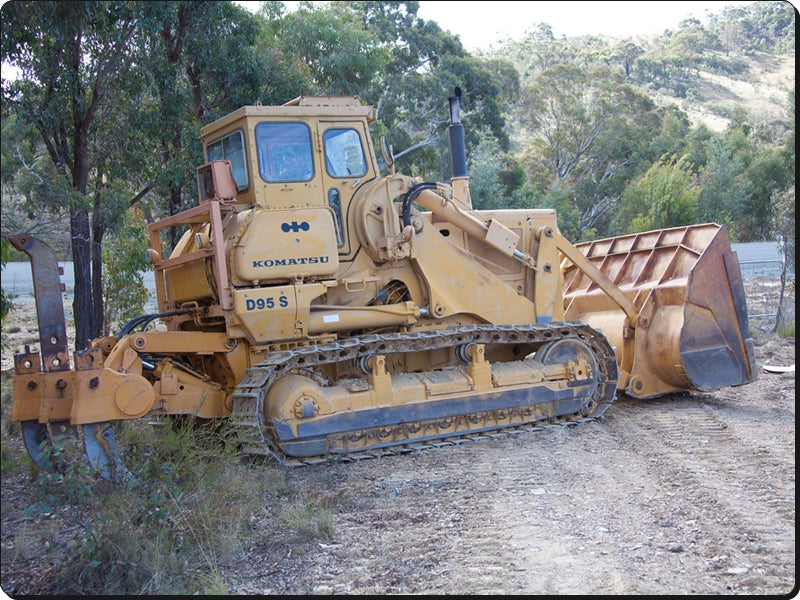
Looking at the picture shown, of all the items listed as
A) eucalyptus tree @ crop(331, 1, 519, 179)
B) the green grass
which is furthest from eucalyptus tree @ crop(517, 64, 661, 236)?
the green grass

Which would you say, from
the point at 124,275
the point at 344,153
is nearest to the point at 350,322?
the point at 344,153

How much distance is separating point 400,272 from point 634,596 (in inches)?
193

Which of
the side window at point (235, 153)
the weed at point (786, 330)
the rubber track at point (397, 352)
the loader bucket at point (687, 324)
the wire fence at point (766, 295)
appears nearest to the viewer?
the rubber track at point (397, 352)

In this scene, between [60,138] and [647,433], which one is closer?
[647,433]

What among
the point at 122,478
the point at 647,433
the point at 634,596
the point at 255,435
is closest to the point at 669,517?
the point at 634,596

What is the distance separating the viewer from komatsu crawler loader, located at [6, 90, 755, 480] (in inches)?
281

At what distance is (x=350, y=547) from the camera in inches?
206

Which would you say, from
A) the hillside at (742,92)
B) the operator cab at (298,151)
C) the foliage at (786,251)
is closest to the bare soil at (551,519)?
the operator cab at (298,151)

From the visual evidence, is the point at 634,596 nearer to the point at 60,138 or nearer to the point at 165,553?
the point at 165,553

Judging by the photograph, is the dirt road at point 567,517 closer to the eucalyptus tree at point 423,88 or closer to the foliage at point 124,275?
the foliage at point 124,275

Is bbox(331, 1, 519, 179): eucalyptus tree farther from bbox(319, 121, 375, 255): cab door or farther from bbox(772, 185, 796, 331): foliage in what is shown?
bbox(319, 121, 375, 255): cab door

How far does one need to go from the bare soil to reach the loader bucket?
1.17 m

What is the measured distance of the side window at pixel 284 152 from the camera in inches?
310

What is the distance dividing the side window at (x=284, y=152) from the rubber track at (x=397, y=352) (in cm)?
177
